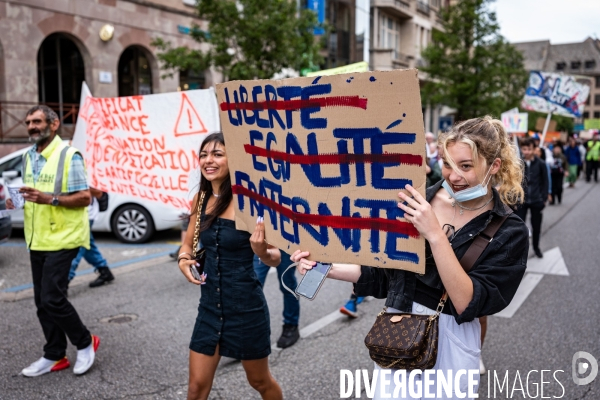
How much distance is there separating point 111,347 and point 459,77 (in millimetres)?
25909

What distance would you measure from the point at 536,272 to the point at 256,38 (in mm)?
9753

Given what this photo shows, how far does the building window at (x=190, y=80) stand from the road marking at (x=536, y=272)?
15.2 m

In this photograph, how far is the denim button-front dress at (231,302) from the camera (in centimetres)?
321

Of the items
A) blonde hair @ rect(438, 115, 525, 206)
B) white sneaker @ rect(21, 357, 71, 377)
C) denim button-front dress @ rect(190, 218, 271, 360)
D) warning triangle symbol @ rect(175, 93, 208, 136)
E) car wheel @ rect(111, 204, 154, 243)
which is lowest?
white sneaker @ rect(21, 357, 71, 377)

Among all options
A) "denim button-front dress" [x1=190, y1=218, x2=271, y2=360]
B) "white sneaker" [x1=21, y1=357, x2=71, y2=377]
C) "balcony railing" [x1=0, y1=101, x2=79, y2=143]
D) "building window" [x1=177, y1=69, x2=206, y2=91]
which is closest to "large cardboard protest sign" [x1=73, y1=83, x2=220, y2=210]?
"white sneaker" [x1=21, y1=357, x2=71, y2=377]

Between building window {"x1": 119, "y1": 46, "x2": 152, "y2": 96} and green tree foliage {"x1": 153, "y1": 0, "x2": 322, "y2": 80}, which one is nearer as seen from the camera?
green tree foliage {"x1": 153, "y1": 0, "x2": 322, "y2": 80}

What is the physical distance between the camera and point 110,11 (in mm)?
17875

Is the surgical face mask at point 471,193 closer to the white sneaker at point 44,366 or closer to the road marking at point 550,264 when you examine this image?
the white sneaker at point 44,366

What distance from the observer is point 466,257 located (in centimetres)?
238

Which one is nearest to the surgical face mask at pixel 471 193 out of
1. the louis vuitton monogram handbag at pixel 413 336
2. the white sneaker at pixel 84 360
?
the louis vuitton monogram handbag at pixel 413 336

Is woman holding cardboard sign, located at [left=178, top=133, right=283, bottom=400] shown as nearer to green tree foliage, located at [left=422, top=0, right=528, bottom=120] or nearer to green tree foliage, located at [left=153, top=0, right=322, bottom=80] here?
green tree foliage, located at [left=153, top=0, right=322, bottom=80]

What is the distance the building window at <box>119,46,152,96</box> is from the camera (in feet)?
65.9

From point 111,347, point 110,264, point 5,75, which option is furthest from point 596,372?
point 5,75

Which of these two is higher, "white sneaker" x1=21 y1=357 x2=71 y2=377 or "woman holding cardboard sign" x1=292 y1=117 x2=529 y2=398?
"woman holding cardboard sign" x1=292 y1=117 x2=529 y2=398
